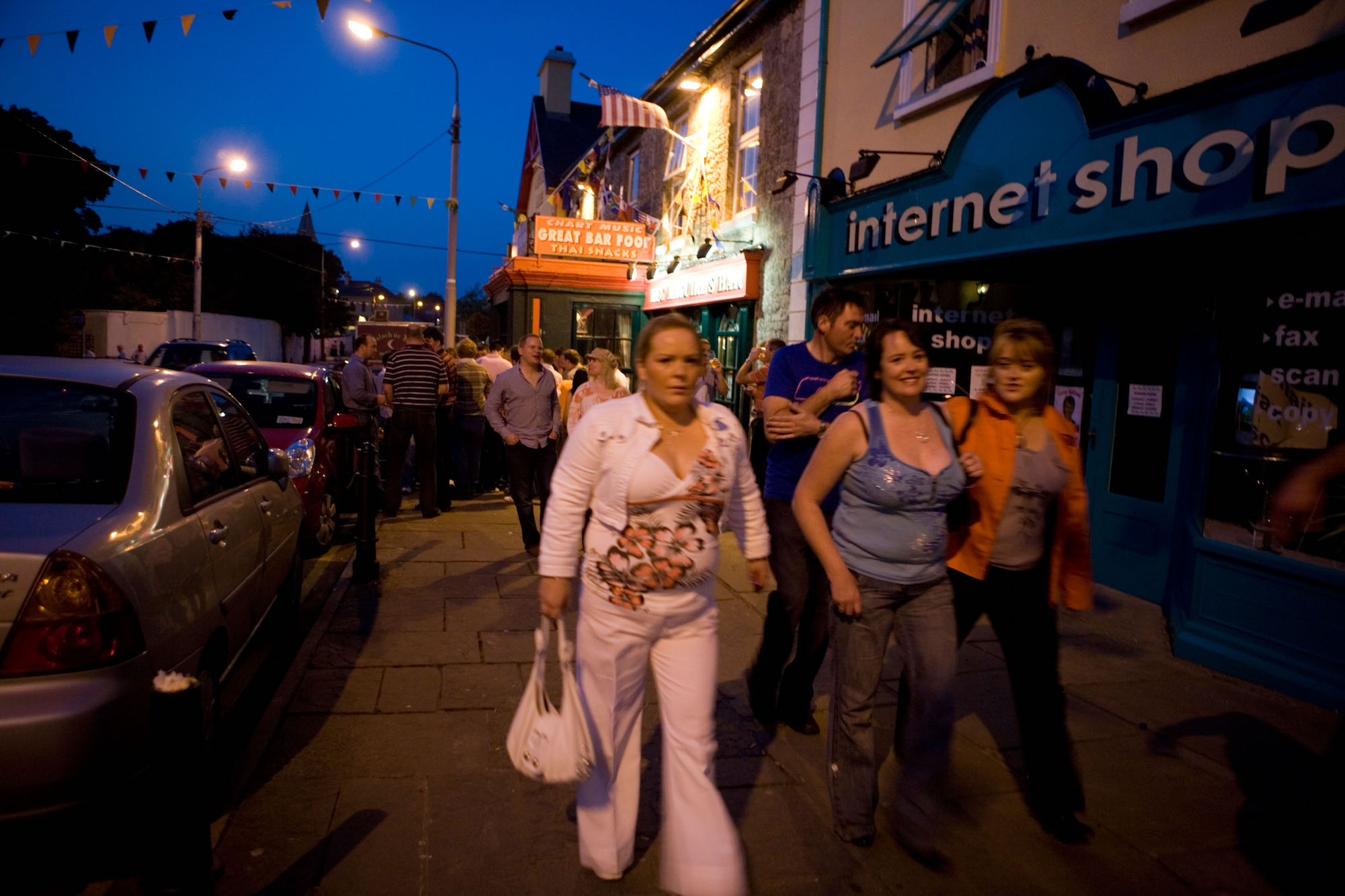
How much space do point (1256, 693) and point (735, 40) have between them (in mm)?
10995

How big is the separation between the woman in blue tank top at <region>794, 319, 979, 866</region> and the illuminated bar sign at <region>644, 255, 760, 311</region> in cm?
893

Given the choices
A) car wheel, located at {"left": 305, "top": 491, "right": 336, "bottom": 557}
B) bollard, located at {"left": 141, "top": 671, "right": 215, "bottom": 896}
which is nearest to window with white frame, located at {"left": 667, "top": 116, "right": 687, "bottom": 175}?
car wheel, located at {"left": 305, "top": 491, "right": 336, "bottom": 557}

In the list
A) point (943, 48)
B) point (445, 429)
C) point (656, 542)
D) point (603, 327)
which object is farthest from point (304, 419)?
point (603, 327)

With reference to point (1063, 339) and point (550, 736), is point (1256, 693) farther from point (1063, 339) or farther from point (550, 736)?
point (550, 736)

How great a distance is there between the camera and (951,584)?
3131 mm

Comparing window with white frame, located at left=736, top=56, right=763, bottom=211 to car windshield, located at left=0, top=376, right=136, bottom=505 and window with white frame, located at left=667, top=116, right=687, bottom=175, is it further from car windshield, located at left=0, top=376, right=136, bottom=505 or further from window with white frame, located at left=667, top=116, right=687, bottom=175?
car windshield, located at left=0, top=376, right=136, bottom=505

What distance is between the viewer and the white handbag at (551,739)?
8.30 feet

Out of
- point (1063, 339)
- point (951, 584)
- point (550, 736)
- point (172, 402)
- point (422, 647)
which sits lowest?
point (422, 647)

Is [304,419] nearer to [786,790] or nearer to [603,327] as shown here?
[786,790]

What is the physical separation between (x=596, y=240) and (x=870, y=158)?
8.85 metres

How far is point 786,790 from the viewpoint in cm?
348

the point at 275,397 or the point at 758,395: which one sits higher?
the point at 758,395

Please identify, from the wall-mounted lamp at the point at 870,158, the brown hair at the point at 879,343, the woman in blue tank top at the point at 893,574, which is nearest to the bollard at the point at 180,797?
the woman in blue tank top at the point at 893,574

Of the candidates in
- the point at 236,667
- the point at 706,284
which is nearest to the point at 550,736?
the point at 236,667
